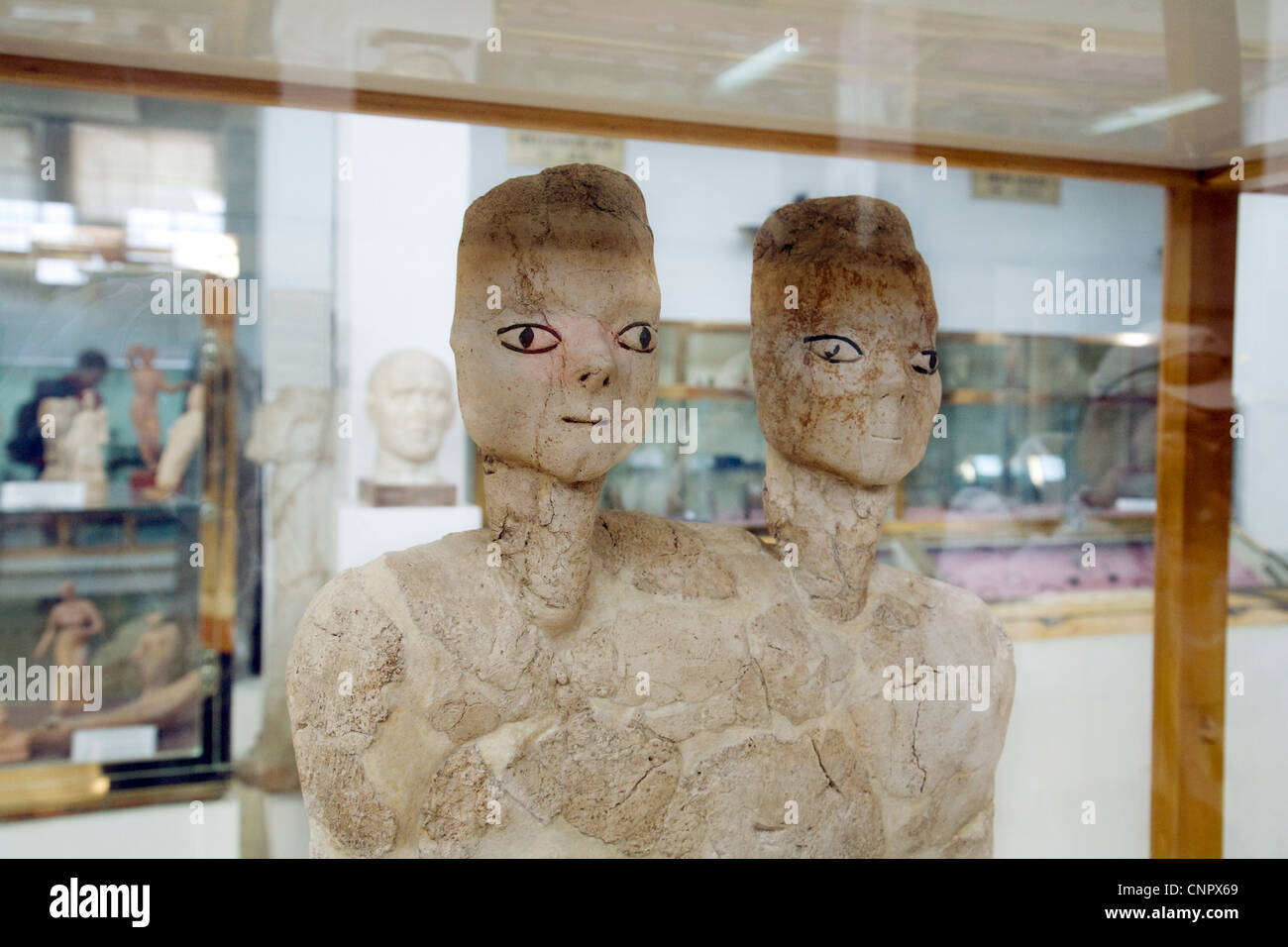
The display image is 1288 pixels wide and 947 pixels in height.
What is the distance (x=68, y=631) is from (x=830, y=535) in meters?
1.51

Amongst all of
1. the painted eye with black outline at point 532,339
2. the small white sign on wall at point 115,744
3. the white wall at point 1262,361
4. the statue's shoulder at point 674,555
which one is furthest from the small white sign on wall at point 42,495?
the white wall at point 1262,361

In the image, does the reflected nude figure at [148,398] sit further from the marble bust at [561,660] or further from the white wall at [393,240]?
the marble bust at [561,660]

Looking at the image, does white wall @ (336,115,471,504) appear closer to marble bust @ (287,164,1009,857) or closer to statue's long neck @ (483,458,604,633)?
marble bust @ (287,164,1009,857)

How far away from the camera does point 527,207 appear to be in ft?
6.42

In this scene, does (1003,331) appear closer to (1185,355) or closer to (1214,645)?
(1185,355)

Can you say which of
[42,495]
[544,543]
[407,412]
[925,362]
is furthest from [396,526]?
[925,362]

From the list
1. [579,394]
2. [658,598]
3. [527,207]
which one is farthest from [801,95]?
[658,598]

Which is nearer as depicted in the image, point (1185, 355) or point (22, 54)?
point (22, 54)

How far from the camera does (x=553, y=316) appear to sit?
6.28 ft

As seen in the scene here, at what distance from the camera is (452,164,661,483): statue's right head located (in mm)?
1904

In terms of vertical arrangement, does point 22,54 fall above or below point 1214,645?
above

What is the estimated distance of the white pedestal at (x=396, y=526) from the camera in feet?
7.14

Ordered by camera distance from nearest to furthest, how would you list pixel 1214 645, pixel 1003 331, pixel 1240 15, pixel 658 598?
pixel 1240 15, pixel 658 598, pixel 1003 331, pixel 1214 645

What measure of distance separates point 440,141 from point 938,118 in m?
0.99
